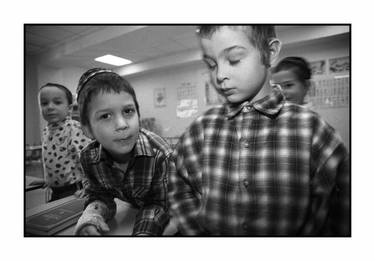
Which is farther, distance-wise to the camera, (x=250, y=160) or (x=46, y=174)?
(x=46, y=174)

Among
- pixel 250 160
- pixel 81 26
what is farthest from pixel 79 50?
pixel 250 160

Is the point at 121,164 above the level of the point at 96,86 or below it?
below

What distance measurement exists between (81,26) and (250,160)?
1.00m

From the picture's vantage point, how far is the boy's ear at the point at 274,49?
97 cm

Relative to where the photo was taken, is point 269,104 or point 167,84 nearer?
point 269,104

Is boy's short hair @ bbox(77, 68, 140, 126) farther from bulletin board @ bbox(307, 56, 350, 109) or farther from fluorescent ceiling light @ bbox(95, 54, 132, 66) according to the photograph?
bulletin board @ bbox(307, 56, 350, 109)

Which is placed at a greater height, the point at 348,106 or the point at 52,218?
the point at 348,106

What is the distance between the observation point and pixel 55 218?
1.09 metres

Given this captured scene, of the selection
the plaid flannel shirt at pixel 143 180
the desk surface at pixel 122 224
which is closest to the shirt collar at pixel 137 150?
the plaid flannel shirt at pixel 143 180

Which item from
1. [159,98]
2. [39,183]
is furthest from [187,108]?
[39,183]

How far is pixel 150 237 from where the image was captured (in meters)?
1.07

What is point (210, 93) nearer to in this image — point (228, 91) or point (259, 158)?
point (228, 91)

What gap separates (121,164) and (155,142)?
0.20 m
